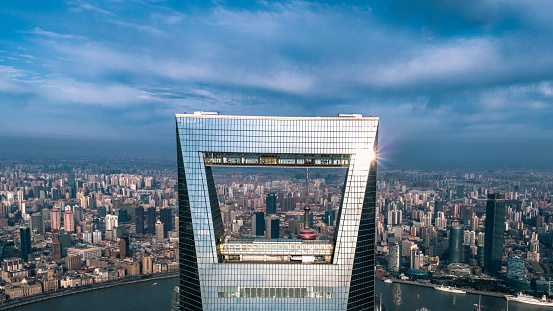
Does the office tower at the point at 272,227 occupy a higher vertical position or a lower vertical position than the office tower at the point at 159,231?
higher

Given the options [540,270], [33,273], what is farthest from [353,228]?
[33,273]

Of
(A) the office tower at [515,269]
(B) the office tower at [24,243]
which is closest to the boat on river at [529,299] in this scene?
(A) the office tower at [515,269]

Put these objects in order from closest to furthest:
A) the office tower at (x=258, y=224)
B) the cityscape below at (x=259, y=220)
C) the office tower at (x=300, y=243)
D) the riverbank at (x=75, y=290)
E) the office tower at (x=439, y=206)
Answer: the office tower at (x=300, y=243) → the riverbank at (x=75, y=290) → the cityscape below at (x=259, y=220) → the office tower at (x=258, y=224) → the office tower at (x=439, y=206)

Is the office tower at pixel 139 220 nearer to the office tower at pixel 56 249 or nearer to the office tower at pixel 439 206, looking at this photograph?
the office tower at pixel 56 249

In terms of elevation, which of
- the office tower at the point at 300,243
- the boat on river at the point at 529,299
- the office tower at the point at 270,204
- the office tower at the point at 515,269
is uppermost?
the office tower at the point at 300,243

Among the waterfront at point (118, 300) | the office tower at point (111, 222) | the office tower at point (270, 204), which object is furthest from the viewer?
the office tower at point (111, 222)

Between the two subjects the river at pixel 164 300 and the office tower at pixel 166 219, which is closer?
the river at pixel 164 300

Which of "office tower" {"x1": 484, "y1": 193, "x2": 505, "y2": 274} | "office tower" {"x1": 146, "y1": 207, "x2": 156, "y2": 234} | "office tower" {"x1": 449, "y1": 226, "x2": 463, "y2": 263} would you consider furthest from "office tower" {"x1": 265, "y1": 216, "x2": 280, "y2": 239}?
"office tower" {"x1": 484, "y1": 193, "x2": 505, "y2": 274}
